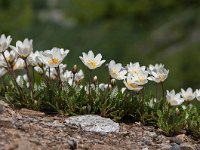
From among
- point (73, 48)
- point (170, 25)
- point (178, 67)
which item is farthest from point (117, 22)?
point (73, 48)

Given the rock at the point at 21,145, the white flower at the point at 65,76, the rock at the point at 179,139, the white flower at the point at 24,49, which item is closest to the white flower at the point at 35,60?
the white flower at the point at 24,49

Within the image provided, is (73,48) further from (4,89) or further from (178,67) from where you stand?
(4,89)

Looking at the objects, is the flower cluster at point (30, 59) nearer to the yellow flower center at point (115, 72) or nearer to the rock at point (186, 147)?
the yellow flower center at point (115, 72)

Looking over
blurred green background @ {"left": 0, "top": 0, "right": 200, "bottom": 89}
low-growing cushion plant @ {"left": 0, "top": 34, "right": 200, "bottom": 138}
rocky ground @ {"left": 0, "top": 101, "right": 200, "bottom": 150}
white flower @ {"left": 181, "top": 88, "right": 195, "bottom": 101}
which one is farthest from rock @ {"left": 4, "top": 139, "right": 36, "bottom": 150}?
blurred green background @ {"left": 0, "top": 0, "right": 200, "bottom": 89}

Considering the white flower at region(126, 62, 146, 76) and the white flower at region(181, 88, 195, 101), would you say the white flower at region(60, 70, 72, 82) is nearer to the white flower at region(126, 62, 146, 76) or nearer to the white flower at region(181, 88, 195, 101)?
the white flower at region(126, 62, 146, 76)

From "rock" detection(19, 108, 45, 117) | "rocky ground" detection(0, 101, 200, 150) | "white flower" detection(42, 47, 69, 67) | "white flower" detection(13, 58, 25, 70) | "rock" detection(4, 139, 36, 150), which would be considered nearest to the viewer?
"rock" detection(4, 139, 36, 150)

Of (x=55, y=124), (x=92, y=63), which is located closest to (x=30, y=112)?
(x=55, y=124)

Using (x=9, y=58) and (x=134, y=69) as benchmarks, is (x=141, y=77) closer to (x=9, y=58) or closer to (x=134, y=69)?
(x=134, y=69)
